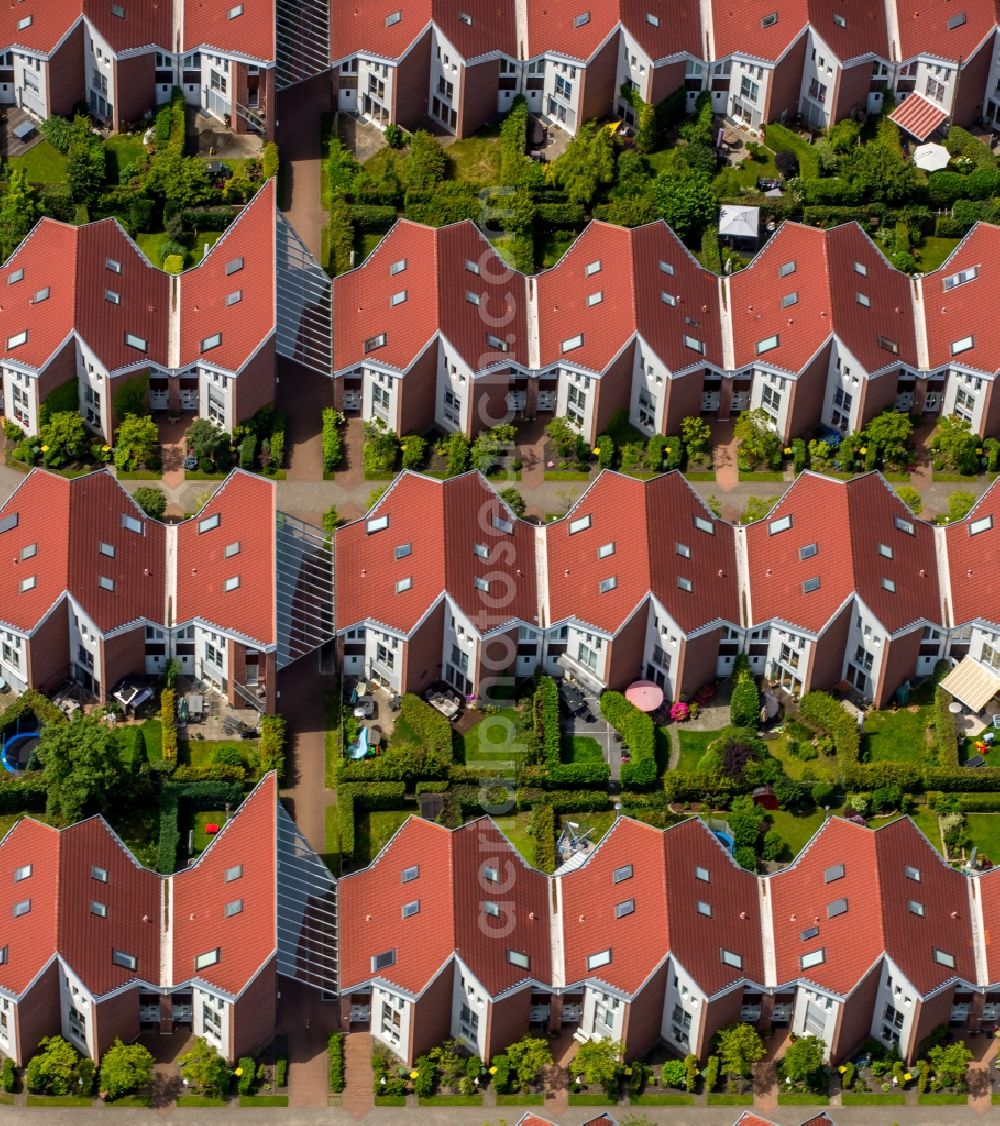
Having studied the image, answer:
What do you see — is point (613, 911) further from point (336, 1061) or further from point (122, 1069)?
point (122, 1069)

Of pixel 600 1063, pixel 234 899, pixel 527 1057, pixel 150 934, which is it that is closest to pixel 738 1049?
pixel 600 1063

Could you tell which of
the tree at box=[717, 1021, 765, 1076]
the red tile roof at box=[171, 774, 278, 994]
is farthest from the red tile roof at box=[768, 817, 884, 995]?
the red tile roof at box=[171, 774, 278, 994]

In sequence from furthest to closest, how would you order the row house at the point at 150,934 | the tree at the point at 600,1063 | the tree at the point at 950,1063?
the tree at the point at 950,1063 → the tree at the point at 600,1063 → the row house at the point at 150,934

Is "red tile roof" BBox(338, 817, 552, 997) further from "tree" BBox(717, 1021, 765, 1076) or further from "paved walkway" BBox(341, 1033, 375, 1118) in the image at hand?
"tree" BBox(717, 1021, 765, 1076)

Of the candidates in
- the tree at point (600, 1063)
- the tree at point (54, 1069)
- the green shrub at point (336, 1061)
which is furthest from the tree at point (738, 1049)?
the tree at point (54, 1069)

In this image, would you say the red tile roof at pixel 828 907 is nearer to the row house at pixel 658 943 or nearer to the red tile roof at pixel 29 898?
the row house at pixel 658 943

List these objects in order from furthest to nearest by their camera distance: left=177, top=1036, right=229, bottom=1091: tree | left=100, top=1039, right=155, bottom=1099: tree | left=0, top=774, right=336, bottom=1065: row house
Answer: left=177, top=1036, right=229, bottom=1091: tree < left=100, top=1039, right=155, bottom=1099: tree < left=0, top=774, right=336, bottom=1065: row house
